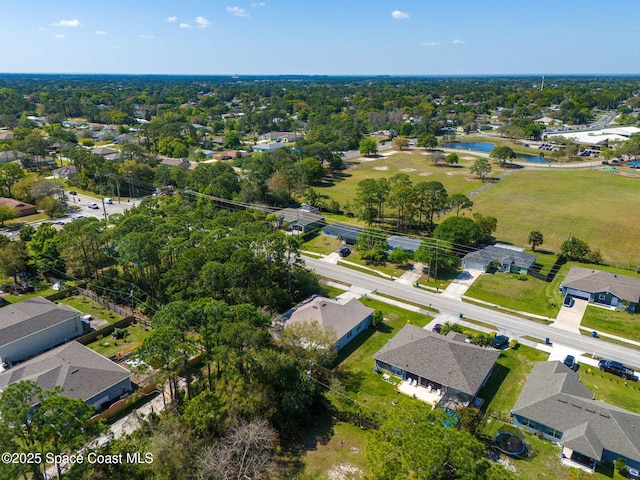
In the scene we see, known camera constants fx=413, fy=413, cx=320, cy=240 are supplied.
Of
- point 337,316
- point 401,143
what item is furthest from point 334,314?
point 401,143

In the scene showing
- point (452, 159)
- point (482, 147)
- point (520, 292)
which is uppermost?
point (482, 147)

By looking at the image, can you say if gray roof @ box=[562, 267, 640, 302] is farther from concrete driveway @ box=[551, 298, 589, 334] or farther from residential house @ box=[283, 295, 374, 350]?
residential house @ box=[283, 295, 374, 350]

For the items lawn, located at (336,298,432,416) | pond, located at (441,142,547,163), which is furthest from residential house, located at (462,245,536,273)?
Answer: pond, located at (441,142,547,163)

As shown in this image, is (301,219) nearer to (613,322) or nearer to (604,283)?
(604,283)

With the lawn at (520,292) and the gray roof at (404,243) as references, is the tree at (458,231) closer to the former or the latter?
the gray roof at (404,243)

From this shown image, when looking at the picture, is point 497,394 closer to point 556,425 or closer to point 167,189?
point 556,425

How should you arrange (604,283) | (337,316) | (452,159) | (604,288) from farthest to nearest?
(452,159)
(604,283)
(604,288)
(337,316)

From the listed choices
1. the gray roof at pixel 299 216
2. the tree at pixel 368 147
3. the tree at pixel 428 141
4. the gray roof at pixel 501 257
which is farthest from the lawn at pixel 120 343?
the tree at pixel 428 141
